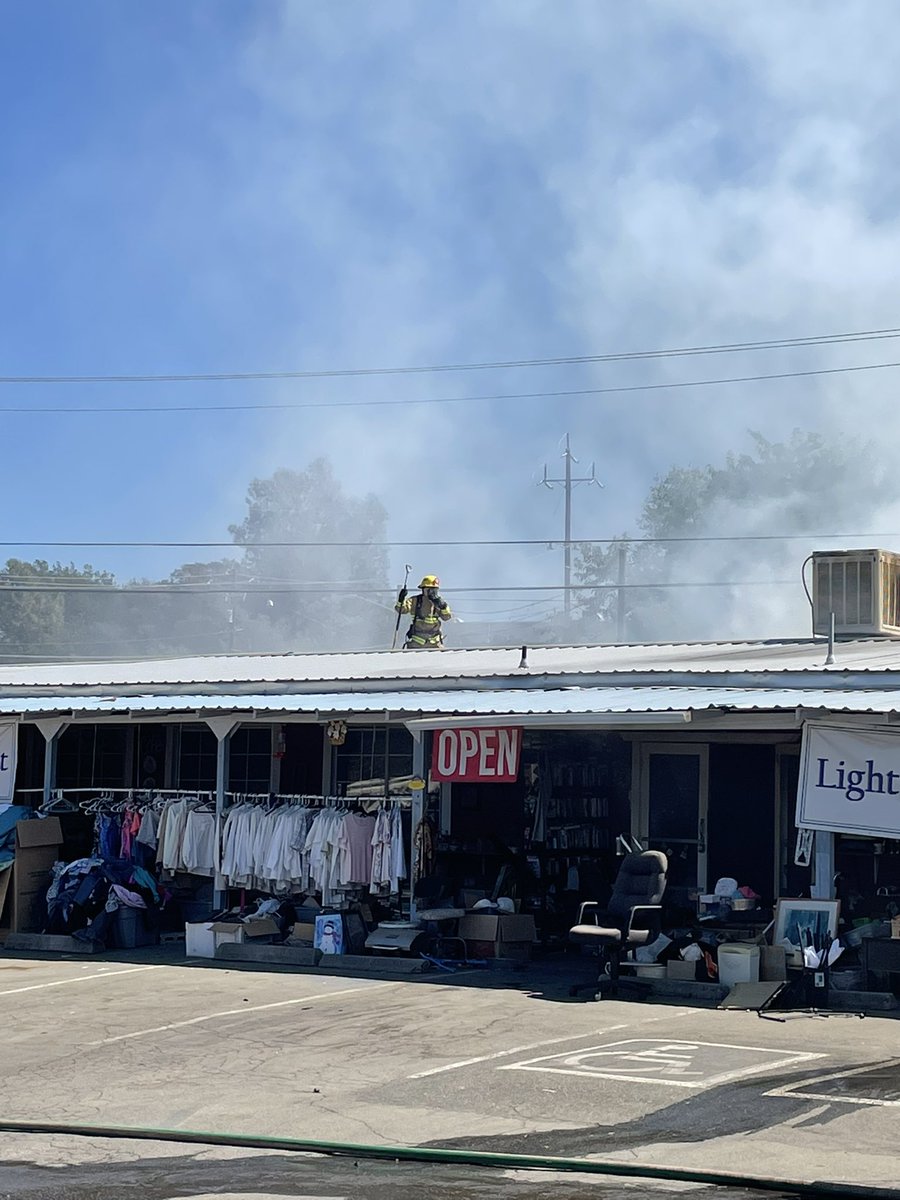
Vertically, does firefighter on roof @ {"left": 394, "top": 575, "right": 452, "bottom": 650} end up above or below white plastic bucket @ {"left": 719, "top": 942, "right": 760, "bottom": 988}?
above

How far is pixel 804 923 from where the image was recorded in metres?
14.0

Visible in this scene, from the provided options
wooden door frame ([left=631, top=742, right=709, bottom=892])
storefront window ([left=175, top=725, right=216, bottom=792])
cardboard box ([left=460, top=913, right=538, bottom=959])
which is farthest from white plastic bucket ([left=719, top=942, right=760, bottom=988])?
storefront window ([left=175, top=725, right=216, bottom=792])

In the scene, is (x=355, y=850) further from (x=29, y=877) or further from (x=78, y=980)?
(x=29, y=877)

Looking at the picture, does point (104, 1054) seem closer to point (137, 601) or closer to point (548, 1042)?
point (548, 1042)

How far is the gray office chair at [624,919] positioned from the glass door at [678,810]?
3.49 metres

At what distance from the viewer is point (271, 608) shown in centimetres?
7125

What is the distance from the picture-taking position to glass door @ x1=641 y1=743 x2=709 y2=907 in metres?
18.4

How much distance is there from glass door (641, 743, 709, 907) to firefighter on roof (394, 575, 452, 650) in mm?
6225

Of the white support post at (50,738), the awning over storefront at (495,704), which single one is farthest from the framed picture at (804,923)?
the white support post at (50,738)

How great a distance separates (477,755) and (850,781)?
13.0 feet

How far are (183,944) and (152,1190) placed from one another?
1092 cm

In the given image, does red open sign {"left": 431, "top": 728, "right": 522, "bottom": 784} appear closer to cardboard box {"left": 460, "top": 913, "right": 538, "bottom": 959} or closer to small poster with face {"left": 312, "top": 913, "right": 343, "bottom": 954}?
cardboard box {"left": 460, "top": 913, "right": 538, "bottom": 959}

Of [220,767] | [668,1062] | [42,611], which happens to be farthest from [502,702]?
[42,611]

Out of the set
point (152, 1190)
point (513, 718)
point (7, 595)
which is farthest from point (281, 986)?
point (7, 595)
